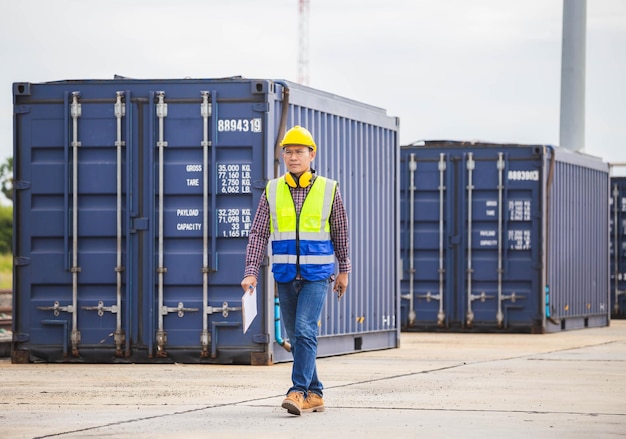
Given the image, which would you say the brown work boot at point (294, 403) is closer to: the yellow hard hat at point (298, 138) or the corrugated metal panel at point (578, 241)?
the yellow hard hat at point (298, 138)

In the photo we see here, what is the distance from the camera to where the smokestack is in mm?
40438

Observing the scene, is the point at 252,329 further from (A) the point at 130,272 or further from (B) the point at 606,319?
(B) the point at 606,319

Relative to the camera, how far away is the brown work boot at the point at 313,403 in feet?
37.4

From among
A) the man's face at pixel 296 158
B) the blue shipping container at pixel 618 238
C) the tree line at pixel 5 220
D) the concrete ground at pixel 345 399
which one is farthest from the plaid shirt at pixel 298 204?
the tree line at pixel 5 220

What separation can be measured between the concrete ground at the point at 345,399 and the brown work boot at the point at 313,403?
114 millimetres

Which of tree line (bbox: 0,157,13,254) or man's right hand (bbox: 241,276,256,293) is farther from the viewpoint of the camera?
tree line (bbox: 0,157,13,254)

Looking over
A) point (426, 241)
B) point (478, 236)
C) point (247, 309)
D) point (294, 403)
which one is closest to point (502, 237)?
point (478, 236)

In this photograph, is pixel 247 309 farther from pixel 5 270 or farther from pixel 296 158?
pixel 5 270

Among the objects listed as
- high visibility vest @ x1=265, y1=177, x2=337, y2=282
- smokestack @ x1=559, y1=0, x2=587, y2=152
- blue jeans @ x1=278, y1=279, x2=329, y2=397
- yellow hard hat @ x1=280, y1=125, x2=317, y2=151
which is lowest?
blue jeans @ x1=278, y1=279, x2=329, y2=397

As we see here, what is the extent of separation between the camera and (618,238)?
3353 cm

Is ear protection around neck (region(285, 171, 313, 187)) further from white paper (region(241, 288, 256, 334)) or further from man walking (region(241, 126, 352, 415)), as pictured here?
white paper (region(241, 288, 256, 334))

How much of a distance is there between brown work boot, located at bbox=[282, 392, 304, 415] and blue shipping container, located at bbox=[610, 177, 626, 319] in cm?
2305

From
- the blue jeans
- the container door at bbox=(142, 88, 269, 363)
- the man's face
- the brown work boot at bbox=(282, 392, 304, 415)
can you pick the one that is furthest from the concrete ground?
the man's face

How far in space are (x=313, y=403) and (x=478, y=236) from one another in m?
14.7
